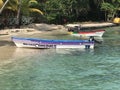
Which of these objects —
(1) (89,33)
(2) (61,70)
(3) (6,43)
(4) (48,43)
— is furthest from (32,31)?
(2) (61,70)

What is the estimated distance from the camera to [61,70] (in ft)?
92.6

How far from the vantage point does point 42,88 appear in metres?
23.0

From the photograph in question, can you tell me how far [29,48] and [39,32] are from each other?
45.5 ft

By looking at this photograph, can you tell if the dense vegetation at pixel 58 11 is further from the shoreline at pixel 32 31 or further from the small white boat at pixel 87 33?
the small white boat at pixel 87 33

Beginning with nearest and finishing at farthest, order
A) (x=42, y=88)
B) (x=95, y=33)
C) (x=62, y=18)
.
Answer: (x=42, y=88)
(x=95, y=33)
(x=62, y=18)

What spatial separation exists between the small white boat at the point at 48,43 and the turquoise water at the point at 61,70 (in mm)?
736

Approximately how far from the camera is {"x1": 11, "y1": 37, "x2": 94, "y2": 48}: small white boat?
3819 centimetres

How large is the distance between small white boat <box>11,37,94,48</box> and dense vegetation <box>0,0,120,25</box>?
9190mm

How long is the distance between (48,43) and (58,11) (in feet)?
90.0

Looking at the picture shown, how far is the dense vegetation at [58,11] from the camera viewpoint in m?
54.5

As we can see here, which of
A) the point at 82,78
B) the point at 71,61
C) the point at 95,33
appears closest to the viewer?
the point at 82,78

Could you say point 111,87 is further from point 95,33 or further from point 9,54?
point 95,33

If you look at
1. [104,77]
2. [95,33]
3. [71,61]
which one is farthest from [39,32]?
[104,77]

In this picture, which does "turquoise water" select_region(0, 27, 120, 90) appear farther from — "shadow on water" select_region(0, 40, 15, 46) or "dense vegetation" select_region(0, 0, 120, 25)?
"dense vegetation" select_region(0, 0, 120, 25)
